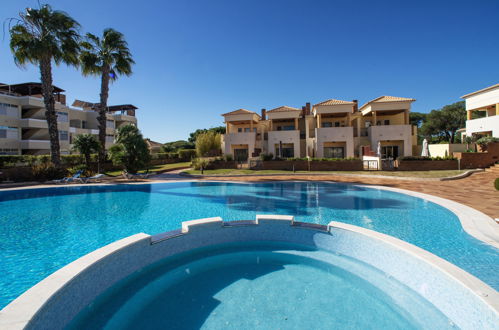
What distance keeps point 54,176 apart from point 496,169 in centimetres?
3626

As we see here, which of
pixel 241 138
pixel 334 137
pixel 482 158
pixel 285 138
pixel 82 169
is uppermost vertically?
pixel 241 138

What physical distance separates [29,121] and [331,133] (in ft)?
124

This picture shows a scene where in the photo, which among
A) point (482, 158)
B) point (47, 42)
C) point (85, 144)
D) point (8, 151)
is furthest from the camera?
point (8, 151)

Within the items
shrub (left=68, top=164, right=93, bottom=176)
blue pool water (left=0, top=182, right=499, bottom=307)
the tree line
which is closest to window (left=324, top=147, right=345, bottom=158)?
blue pool water (left=0, top=182, right=499, bottom=307)

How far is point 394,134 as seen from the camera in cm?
2486

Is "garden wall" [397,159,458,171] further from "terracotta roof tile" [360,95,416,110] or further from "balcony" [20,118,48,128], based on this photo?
"balcony" [20,118,48,128]

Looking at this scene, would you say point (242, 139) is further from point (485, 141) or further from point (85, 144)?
point (485, 141)

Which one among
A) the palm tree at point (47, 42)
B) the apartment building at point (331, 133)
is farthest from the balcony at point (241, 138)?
the palm tree at point (47, 42)

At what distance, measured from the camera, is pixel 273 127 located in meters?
31.8

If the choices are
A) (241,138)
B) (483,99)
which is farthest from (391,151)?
(241,138)

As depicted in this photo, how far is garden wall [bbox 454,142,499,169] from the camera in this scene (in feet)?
62.9

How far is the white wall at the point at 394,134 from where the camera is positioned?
24.6 metres

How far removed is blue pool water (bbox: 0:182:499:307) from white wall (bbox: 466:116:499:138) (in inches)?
715

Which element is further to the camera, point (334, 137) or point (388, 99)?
point (334, 137)
